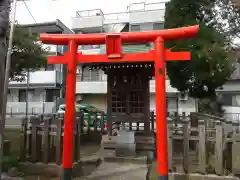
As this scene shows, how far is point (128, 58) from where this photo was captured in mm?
5477

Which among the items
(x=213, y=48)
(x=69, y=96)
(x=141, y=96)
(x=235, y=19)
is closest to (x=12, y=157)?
(x=69, y=96)

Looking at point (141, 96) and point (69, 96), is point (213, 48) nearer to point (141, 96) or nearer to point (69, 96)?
point (141, 96)

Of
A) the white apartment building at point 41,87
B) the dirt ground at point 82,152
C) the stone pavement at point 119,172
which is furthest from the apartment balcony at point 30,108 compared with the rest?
the stone pavement at point 119,172

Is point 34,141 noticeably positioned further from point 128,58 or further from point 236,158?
point 236,158

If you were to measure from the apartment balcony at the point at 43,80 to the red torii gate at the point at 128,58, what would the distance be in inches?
762

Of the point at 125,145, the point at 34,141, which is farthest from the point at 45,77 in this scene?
the point at 34,141

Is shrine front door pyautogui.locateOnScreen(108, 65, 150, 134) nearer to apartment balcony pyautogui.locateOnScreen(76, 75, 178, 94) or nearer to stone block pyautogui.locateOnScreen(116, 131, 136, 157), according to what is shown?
stone block pyautogui.locateOnScreen(116, 131, 136, 157)

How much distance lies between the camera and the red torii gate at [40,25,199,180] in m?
5.06

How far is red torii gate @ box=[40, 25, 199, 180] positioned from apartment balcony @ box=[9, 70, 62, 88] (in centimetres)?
1935

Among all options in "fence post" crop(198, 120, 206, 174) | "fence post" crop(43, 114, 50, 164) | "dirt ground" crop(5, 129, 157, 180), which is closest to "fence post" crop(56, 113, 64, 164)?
"fence post" crop(43, 114, 50, 164)

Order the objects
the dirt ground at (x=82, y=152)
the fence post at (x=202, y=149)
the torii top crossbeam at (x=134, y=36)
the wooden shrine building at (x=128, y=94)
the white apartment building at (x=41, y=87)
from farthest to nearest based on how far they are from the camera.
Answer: the white apartment building at (x=41, y=87)
the wooden shrine building at (x=128, y=94)
the dirt ground at (x=82, y=152)
the fence post at (x=202, y=149)
the torii top crossbeam at (x=134, y=36)

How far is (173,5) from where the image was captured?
416 inches

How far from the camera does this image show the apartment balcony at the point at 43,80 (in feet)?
81.2

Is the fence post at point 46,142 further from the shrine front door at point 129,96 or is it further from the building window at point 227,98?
the building window at point 227,98
